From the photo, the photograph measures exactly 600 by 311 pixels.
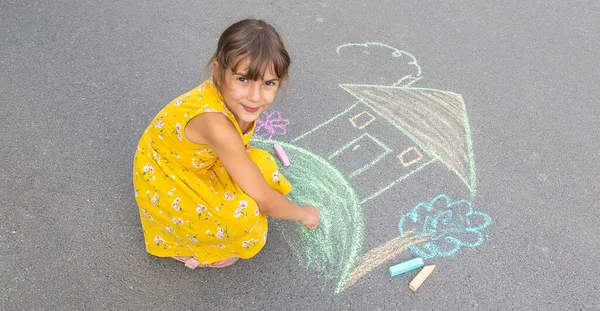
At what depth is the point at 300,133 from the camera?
9.95 feet

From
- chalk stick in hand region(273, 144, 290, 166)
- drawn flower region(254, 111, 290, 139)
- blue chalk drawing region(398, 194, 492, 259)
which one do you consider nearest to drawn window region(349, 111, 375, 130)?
drawn flower region(254, 111, 290, 139)

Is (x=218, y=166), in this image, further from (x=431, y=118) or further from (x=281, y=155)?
(x=431, y=118)

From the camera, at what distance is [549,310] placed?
7.64 feet

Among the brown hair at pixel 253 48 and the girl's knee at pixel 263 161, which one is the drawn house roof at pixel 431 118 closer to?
the girl's knee at pixel 263 161

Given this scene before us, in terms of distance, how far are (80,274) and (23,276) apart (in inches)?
9.4

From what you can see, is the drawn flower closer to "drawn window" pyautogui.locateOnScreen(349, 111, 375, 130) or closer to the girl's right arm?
"drawn window" pyautogui.locateOnScreen(349, 111, 375, 130)

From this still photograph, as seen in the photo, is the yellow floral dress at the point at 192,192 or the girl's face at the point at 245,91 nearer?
the girl's face at the point at 245,91

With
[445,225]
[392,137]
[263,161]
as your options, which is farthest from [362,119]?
[263,161]

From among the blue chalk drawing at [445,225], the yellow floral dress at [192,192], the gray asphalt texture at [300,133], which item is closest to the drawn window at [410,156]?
the gray asphalt texture at [300,133]

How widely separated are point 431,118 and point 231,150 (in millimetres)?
1705

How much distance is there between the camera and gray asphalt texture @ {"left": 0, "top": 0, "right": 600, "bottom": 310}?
229 centimetres

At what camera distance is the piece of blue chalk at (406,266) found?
2.36 m

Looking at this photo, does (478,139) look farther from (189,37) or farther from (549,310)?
(189,37)

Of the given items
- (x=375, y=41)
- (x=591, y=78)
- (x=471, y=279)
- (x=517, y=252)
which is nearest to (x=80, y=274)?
(x=471, y=279)
